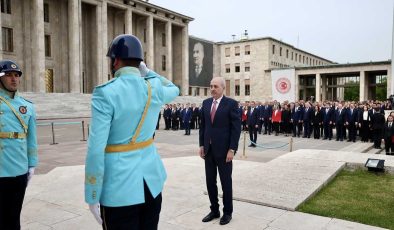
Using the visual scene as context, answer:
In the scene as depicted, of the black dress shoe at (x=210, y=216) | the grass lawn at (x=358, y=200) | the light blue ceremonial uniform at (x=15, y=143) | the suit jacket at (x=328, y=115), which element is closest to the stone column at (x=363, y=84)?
the suit jacket at (x=328, y=115)

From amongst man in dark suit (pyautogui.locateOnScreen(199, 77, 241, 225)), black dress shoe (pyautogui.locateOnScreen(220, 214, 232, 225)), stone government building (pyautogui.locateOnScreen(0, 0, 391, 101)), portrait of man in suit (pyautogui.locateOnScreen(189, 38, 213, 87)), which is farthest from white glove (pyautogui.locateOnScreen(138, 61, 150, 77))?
portrait of man in suit (pyautogui.locateOnScreen(189, 38, 213, 87))

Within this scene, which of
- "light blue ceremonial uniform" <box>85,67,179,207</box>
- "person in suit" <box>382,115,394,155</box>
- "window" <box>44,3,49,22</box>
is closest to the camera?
"light blue ceremonial uniform" <box>85,67,179,207</box>

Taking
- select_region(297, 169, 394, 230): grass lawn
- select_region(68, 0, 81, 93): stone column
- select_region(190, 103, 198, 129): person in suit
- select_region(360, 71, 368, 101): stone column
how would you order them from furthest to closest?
select_region(360, 71, 368, 101): stone column
select_region(68, 0, 81, 93): stone column
select_region(190, 103, 198, 129): person in suit
select_region(297, 169, 394, 230): grass lawn

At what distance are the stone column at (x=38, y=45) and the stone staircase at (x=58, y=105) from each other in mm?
3138

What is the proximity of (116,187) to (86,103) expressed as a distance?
34.8m

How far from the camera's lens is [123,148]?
2.46 m

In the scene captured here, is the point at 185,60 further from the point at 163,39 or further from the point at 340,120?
the point at 340,120

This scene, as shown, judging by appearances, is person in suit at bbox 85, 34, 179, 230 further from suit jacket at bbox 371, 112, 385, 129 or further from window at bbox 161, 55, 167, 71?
window at bbox 161, 55, 167, 71

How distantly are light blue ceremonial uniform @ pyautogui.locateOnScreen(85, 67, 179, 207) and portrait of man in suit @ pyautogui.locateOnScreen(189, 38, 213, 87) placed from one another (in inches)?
2361

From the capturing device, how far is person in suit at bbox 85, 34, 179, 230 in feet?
7.54

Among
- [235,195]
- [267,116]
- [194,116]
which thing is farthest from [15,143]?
[194,116]

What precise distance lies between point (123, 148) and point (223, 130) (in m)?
2.76

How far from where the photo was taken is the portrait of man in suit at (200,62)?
62.7 meters

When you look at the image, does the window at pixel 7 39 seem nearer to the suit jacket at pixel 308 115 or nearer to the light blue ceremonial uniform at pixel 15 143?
the suit jacket at pixel 308 115
